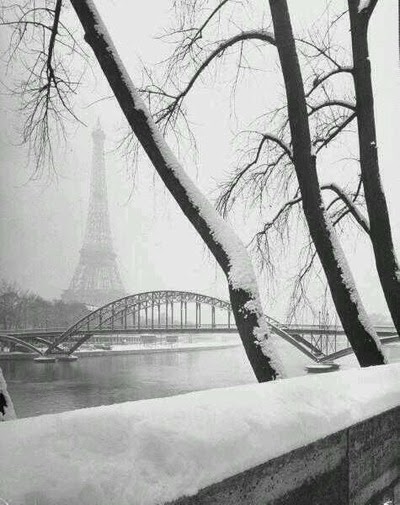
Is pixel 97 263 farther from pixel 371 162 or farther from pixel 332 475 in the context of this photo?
pixel 332 475

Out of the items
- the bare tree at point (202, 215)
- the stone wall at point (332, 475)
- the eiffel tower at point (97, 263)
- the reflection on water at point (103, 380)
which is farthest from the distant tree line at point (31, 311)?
the stone wall at point (332, 475)

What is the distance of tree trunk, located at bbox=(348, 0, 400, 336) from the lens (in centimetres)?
589

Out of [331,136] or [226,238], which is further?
[331,136]

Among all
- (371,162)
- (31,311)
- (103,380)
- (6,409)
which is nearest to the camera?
(6,409)

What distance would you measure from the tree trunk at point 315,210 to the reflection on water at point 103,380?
26.1 m

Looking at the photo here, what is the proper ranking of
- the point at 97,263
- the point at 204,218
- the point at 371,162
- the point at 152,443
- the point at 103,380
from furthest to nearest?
the point at 97,263 < the point at 103,380 < the point at 371,162 < the point at 204,218 < the point at 152,443

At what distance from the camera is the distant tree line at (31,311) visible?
218 feet

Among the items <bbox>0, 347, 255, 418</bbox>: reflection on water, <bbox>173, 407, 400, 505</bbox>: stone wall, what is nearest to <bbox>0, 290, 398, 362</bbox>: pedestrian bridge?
<bbox>0, 347, 255, 418</bbox>: reflection on water

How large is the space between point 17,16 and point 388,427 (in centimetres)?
471

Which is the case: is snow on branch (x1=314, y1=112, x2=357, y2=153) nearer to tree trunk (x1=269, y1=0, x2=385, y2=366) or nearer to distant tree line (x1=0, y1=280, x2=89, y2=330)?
tree trunk (x1=269, y1=0, x2=385, y2=366)

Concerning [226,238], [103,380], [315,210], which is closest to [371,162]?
[315,210]

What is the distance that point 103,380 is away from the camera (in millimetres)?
Answer: 44062

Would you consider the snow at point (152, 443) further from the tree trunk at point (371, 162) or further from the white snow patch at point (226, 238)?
the tree trunk at point (371, 162)

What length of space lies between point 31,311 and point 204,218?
70.9 metres
